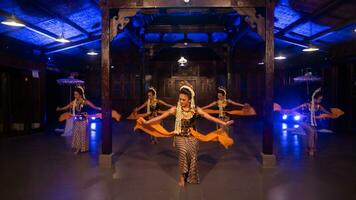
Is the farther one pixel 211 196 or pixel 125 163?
pixel 125 163

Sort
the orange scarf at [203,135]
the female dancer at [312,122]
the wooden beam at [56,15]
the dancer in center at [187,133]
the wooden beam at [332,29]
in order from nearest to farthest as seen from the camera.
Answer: the dancer in center at [187,133] < the orange scarf at [203,135] < the female dancer at [312,122] < the wooden beam at [56,15] < the wooden beam at [332,29]

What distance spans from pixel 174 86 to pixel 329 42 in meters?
9.54

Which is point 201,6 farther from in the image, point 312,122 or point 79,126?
point 79,126

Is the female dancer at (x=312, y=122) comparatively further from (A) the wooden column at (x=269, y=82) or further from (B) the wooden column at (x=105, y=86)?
(B) the wooden column at (x=105, y=86)

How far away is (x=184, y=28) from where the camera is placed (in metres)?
13.7

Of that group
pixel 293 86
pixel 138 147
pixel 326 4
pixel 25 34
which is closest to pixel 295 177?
pixel 138 147

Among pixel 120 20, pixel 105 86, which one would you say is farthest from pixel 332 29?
pixel 105 86

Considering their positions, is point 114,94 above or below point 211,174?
above

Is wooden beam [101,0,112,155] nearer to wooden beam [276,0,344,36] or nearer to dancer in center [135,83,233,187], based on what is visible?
dancer in center [135,83,233,187]

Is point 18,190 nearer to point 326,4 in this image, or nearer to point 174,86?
point 326,4

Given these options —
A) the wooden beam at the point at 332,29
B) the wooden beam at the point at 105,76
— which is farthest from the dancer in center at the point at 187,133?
the wooden beam at the point at 332,29

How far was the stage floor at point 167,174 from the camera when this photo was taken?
4938mm

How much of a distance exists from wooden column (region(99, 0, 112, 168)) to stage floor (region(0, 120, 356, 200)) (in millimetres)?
347

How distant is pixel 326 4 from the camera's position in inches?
340
